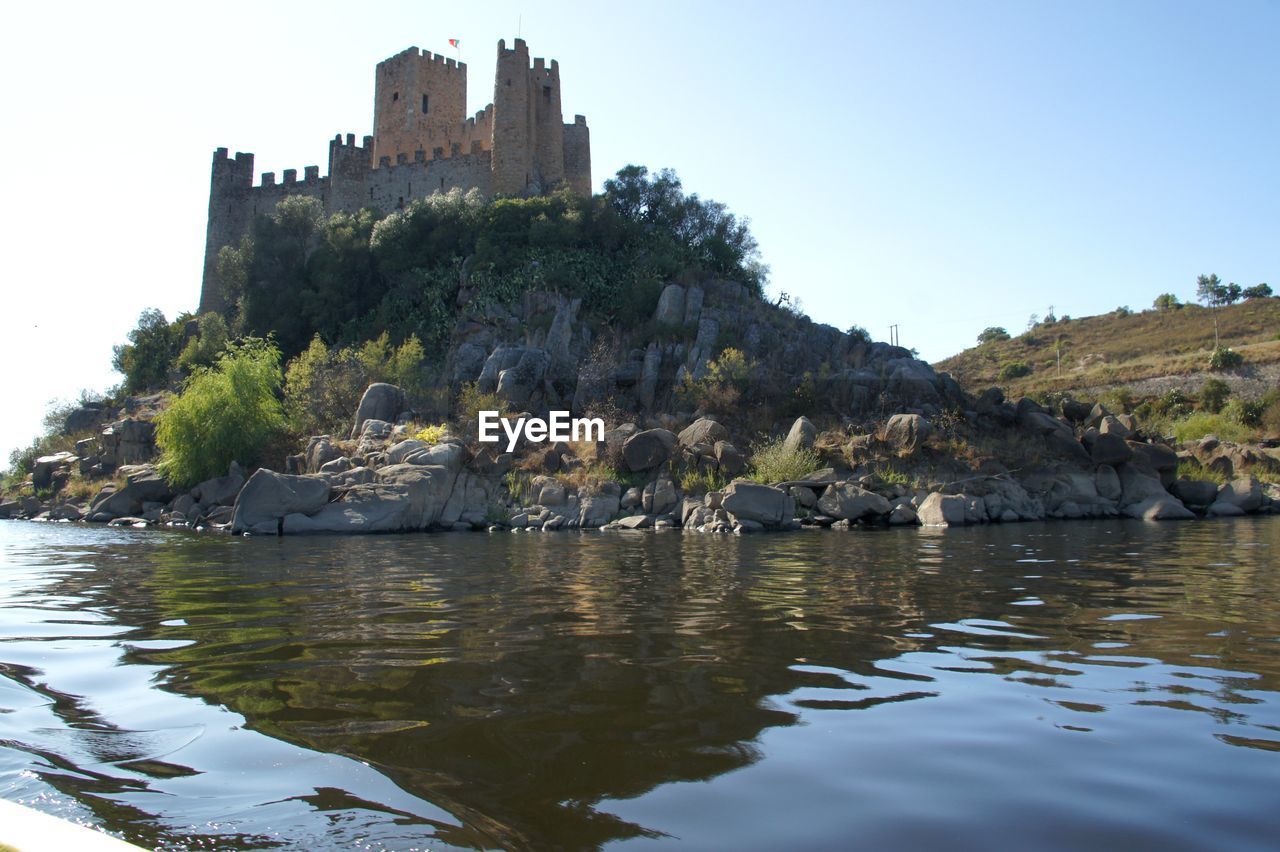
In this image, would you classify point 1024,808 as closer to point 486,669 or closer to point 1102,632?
point 486,669

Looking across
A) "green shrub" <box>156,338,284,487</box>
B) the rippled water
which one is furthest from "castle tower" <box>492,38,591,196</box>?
the rippled water

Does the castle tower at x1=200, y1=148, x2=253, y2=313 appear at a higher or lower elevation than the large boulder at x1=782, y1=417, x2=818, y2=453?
higher

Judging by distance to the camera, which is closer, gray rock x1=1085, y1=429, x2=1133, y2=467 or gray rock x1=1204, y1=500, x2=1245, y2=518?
gray rock x1=1204, y1=500, x2=1245, y2=518

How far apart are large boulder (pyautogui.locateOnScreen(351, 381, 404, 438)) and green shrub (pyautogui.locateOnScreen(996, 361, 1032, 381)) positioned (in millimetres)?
51736

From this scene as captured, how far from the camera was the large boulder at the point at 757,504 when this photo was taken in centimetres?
2172

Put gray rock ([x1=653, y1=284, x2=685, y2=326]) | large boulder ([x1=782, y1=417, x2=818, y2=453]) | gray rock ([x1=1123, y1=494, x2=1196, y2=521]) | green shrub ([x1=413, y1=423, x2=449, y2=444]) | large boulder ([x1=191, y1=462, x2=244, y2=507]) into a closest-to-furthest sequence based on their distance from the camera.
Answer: gray rock ([x1=1123, y1=494, x2=1196, y2=521]), large boulder ([x1=782, y1=417, x2=818, y2=453]), green shrub ([x1=413, y1=423, x2=449, y2=444]), large boulder ([x1=191, y1=462, x2=244, y2=507]), gray rock ([x1=653, y1=284, x2=685, y2=326])

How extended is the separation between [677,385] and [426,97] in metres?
33.0

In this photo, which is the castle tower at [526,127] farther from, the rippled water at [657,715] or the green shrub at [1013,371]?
the rippled water at [657,715]

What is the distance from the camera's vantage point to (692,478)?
1003 inches

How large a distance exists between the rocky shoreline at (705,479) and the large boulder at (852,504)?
4cm

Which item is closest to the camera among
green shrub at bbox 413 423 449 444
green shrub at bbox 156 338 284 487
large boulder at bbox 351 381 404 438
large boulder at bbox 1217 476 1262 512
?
large boulder at bbox 1217 476 1262 512

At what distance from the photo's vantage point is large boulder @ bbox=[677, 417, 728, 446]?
→ 88.8 feet

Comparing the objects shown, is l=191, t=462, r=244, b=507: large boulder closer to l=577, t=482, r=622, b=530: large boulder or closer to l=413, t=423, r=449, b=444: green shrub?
l=413, t=423, r=449, b=444: green shrub

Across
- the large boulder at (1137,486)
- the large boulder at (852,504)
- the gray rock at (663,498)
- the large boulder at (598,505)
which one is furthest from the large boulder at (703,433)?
the large boulder at (1137,486)
